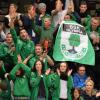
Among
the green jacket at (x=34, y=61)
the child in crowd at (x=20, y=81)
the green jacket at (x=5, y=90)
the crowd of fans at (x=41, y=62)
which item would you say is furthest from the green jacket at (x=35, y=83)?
the green jacket at (x=5, y=90)

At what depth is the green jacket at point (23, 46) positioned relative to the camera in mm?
18797

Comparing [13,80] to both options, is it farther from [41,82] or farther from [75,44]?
[75,44]

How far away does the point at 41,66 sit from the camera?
1834cm

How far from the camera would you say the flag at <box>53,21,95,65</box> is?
748 inches

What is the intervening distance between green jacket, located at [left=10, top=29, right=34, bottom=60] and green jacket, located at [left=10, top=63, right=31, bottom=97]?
605 millimetres

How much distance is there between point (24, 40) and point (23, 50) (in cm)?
25

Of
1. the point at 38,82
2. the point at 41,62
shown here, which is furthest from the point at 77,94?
the point at 41,62

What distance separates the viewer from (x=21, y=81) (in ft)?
60.0

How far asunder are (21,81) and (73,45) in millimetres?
1744

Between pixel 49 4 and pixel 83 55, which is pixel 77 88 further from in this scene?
pixel 49 4

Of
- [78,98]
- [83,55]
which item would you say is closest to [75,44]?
[83,55]

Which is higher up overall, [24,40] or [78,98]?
[24,40]

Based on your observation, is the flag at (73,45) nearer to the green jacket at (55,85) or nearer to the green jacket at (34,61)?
the green jacket at (34,61)

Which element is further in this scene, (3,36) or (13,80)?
(3,36)
